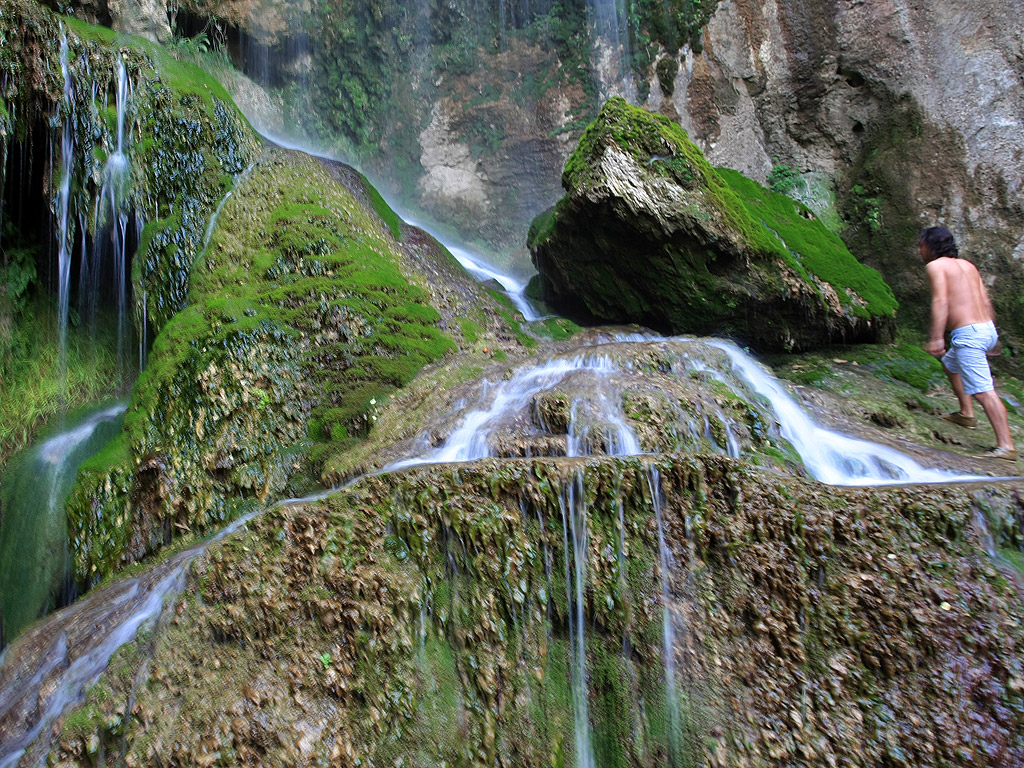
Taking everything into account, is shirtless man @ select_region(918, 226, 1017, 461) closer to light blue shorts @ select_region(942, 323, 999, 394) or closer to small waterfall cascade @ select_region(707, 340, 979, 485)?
light blue shorts @ select_region(942, 323, 999, 394)

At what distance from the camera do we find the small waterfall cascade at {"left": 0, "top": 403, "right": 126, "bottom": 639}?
505cm

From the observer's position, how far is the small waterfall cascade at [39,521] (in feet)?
16.6

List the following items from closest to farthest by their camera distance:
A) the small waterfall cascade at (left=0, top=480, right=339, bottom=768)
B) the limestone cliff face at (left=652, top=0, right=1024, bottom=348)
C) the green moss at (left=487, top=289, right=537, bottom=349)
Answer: the small waterfall cascade at (left=0, top=480, right=339, bottom=768)
the green moss at (left=487, top=289, right=537, bottom=349)
the limestone cliff face at (left=652, top=0, right=1024, bottom=348)

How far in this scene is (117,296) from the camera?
7.56 meters

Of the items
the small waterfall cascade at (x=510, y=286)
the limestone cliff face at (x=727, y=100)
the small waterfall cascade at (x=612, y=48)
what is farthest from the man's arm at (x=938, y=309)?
the small waterfall cascade at (x=612, y=48)

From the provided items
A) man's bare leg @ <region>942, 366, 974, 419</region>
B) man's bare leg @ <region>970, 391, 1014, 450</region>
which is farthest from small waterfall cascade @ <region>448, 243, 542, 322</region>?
man's bare leg @ <region>970, 391, 1014, 450</region>

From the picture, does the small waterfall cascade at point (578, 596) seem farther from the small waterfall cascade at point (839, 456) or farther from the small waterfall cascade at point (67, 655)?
the small waterfall cascade at point (839, 456)

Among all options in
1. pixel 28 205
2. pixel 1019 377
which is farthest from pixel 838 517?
pixel 28 205

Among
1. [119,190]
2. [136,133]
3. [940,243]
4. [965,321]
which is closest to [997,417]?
[965,321]

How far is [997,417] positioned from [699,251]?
3.55 meters

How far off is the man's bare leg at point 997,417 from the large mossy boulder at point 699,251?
2.69m

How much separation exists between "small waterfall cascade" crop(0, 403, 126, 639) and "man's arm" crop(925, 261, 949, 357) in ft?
23.2

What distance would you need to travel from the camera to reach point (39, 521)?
5.53m

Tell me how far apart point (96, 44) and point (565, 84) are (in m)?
8.98
